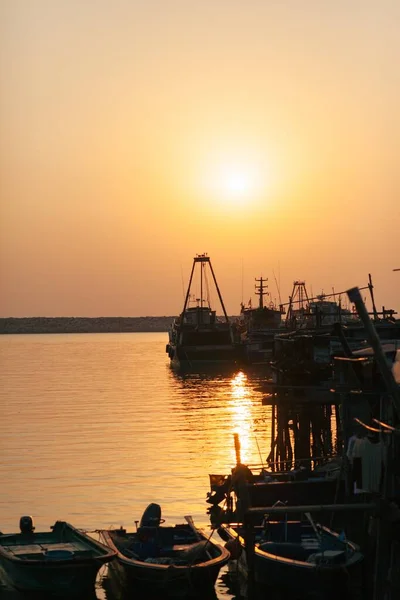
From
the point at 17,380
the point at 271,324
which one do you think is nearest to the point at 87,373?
the point at 17,380

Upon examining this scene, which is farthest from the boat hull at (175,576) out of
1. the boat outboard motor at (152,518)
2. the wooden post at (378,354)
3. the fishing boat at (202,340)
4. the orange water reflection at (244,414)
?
the fishing boat at (202,340)

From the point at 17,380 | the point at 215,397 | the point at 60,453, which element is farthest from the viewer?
the point at 17,380

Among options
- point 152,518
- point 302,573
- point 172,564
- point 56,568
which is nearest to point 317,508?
point 302,573

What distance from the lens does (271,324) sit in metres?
143

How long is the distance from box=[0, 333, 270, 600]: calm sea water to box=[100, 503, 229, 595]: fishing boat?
1363 mm

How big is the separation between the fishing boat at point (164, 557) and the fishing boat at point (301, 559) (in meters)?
0.96

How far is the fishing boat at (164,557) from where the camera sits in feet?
84.5

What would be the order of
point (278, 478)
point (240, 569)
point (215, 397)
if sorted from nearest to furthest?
point (240, 569) < point (278, 478) < point (215, 397)

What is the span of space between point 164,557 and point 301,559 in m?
3.80

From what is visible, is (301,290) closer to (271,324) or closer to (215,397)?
(271,324)

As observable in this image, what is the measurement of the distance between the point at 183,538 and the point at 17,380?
339ft

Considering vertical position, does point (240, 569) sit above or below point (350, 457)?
below

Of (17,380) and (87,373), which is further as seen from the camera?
(87,373)

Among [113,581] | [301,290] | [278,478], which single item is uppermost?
[301,290]
